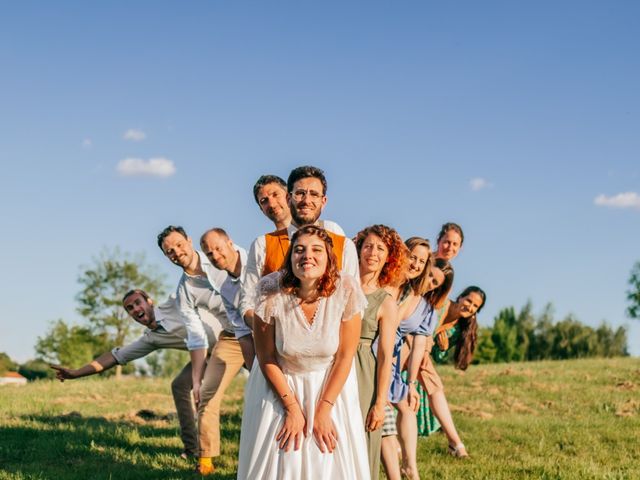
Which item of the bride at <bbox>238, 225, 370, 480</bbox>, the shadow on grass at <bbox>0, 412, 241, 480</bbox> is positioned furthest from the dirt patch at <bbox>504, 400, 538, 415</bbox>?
the bride at <bbox>238, 225, 370, 480</bbox>

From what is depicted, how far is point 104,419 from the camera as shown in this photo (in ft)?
40.9

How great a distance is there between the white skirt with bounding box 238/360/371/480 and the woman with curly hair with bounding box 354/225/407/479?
0.46 m

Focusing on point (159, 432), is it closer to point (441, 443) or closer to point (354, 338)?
point (441, 443)

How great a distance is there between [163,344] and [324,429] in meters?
5.23

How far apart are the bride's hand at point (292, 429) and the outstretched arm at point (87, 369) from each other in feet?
16.7

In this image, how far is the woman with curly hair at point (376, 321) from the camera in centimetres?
554

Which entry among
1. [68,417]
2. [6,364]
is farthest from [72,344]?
[68,417]

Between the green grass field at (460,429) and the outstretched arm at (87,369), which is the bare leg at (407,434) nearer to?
the green grass field at (460,429)

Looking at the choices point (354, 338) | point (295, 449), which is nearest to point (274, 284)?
point (354, 338)

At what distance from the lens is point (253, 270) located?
5508 millimetres

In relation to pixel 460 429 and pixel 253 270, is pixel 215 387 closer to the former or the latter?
pixel 253 270

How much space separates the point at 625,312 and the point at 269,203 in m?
63.2

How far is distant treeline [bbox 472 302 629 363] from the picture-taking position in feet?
202

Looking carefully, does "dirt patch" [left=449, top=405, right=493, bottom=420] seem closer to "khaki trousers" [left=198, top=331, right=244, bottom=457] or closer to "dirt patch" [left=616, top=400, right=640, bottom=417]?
"dirt patch" [left=616, top=400, right=640, bottom=417]
